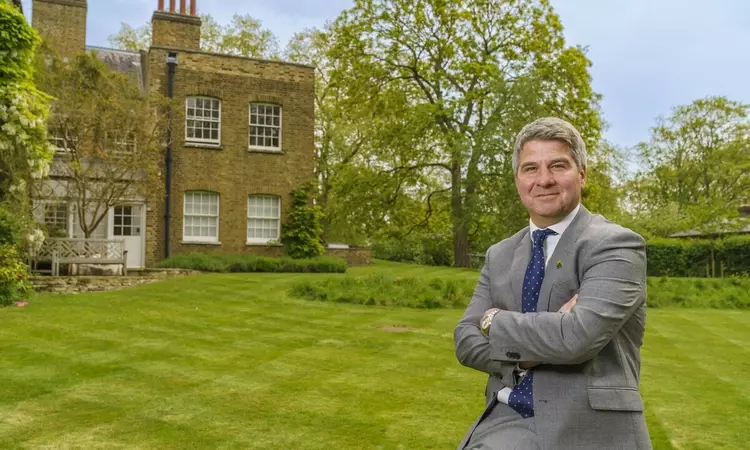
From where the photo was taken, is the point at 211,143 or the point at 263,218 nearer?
the point at 211,143

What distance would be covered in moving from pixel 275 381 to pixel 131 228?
18708 millimetres

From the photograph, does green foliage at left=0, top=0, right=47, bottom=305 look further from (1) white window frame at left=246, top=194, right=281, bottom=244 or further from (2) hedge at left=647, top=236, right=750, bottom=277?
(2) hedge at left=647, top=236, right=750, bottom=277

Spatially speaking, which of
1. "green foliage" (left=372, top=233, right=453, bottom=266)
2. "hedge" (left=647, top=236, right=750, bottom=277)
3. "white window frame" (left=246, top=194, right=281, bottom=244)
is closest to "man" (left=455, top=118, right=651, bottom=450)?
"white window frame" (left=246, top=194, right=281, bottom=244)

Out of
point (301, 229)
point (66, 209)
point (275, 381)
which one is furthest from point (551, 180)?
point (301, 229)

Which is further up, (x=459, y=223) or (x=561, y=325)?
(x=459, y=223)

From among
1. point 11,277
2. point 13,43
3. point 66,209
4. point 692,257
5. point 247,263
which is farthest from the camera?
point 692,257

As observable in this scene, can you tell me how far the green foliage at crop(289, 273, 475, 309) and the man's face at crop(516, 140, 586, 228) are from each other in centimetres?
1211

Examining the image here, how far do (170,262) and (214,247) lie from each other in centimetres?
235

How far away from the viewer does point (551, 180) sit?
2.54 m

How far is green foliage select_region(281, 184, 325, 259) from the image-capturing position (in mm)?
25094

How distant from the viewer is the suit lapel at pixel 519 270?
2.62 meters

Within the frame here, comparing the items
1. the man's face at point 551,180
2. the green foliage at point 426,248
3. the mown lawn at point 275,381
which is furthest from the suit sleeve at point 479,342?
the green foliage at point 426,248

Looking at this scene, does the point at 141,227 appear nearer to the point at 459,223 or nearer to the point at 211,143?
the point at 211,143

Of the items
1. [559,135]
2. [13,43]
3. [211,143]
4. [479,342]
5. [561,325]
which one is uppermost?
[13,43]
